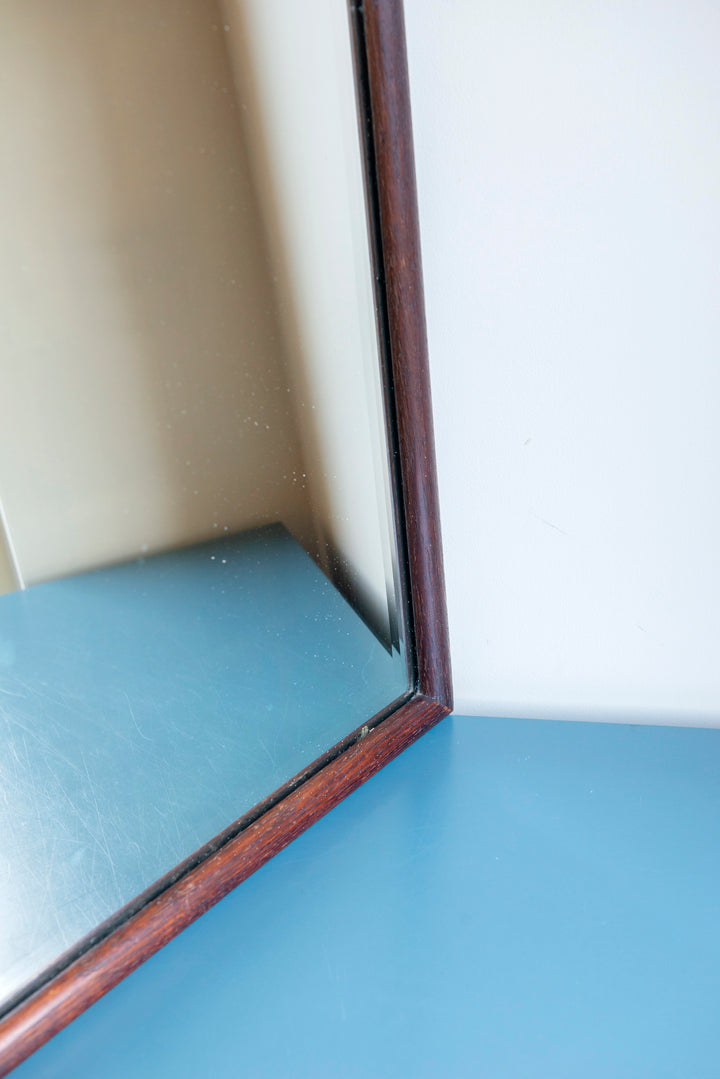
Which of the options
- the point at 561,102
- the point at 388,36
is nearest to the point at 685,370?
the point at 561,102

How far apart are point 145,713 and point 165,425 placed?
229mm

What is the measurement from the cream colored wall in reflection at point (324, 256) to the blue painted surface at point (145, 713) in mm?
61

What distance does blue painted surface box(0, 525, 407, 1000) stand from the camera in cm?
53

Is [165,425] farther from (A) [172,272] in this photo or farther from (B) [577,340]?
(B) [577,340]

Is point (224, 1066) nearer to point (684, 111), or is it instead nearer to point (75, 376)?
point (75, 376)

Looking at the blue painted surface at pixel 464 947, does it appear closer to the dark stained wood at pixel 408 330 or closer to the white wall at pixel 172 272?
the dark stained wood at pixel 408 330

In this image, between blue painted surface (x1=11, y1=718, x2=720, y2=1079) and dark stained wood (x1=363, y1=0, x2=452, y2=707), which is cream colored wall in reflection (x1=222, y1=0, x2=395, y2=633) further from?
blue painted surface (x1=11, y1=718, x2=720, y2=1079)

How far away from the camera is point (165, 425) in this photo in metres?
0.54

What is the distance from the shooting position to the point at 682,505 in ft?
2.28

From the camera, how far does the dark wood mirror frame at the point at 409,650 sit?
522 mm

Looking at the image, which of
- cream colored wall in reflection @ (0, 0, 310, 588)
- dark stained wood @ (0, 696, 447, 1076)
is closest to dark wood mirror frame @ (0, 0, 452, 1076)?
dark stained wood @ (0, 696, 447, 1076)

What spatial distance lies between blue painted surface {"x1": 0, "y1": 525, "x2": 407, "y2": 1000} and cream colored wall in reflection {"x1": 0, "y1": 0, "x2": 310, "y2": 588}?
0.04m

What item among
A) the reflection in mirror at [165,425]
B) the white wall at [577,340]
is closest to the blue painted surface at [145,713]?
the reflection in mirror at [165,425]

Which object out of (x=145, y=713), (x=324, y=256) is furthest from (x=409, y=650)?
(x=324, y=256)
